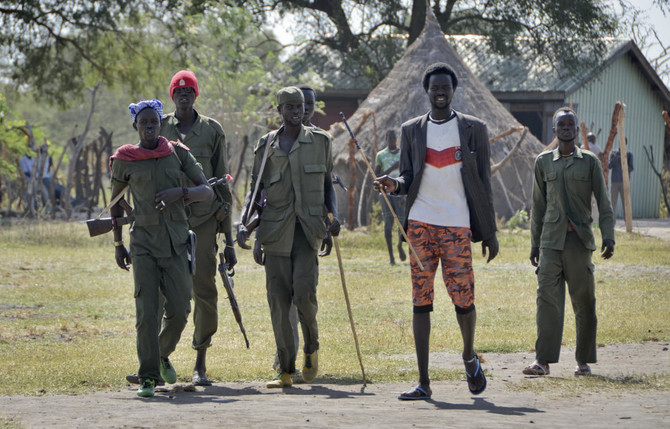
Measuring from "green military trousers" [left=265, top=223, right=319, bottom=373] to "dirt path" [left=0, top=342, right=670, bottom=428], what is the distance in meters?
0.31

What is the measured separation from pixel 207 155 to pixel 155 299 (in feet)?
4.06

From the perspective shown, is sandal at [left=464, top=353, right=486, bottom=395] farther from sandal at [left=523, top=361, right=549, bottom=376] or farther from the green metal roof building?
the green metal roof building

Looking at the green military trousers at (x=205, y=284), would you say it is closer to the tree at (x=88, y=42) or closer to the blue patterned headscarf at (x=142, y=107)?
the blue patterned headscarf at (x=142, y=107)

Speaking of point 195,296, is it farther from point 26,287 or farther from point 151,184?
point 26,287

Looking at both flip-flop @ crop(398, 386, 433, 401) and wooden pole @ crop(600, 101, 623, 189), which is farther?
wooden pole @ crop(600, 101, 623, 189)

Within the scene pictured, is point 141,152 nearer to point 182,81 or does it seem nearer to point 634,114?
point 182,81

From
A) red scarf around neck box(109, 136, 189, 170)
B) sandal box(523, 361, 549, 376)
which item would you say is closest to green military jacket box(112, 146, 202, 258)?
red scarf around neck box(109, 136, 189, 170)

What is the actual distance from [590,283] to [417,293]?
1663 mm

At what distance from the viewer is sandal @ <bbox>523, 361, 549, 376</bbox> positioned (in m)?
7.72

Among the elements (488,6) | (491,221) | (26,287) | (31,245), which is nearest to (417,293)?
(491,221)

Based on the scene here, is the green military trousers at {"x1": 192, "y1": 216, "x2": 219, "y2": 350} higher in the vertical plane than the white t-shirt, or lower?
lower

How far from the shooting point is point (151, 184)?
6.83 m

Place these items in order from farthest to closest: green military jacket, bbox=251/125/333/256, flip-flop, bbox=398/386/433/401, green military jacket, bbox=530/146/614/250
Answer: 1. green military jacket, bbox=530/146/614/250
2. green military jacket, bbox=251/125/333/256
3. flip-flop, bbox=398/386/433/401

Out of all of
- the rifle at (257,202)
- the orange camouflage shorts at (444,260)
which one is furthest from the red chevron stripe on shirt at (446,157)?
the rifle at (257,202)
